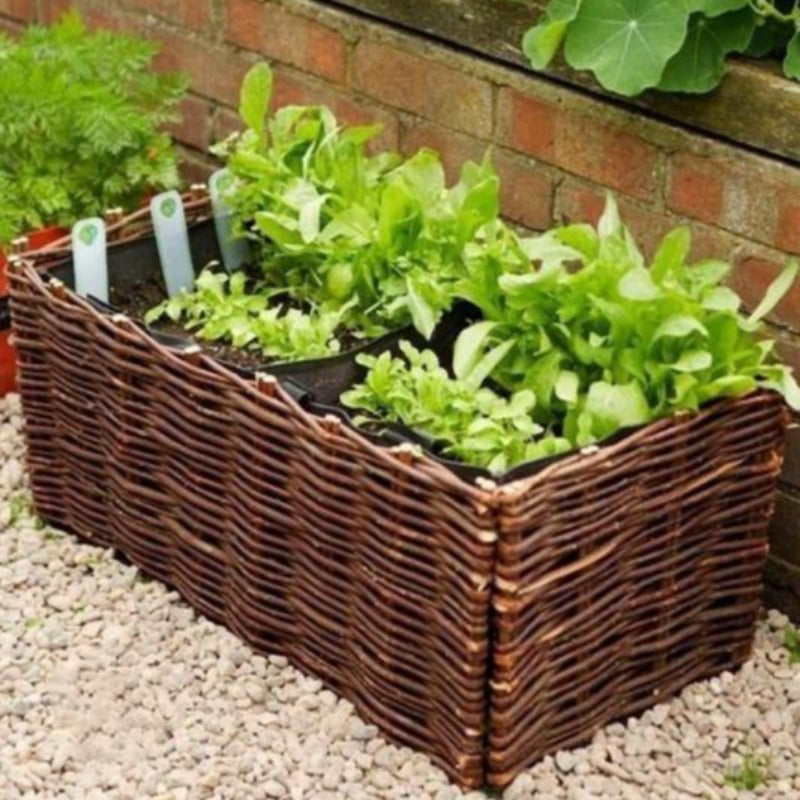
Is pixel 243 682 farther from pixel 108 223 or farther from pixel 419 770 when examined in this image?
pixel 108 223

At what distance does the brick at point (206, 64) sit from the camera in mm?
3691

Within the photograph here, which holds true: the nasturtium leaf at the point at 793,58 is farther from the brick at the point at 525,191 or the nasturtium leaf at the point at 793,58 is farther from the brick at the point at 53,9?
the brick at the point at 53,9

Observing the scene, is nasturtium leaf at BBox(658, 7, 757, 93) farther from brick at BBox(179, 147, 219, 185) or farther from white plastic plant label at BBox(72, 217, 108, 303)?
brick at BBox(179, 147, 219, 185)

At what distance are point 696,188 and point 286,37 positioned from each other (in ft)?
3.14

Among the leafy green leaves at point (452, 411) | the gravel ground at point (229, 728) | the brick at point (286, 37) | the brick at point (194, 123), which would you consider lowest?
the gravel ground at point (229, 728)

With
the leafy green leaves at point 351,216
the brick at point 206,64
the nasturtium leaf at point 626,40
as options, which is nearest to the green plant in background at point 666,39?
the nasturtium leaf at point 626,40

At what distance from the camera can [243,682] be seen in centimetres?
288

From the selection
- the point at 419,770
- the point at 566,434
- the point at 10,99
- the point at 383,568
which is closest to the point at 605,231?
the point at 566,434

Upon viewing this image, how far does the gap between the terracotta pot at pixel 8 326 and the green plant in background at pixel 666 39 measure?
3.38 feet

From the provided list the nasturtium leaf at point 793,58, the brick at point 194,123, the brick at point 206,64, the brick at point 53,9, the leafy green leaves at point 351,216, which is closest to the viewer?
the nasturtium leaf at point 793,58

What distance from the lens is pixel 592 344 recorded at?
2.66 metres

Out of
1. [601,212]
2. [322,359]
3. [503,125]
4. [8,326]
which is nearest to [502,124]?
[503,125]

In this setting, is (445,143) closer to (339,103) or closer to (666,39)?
(339,103)

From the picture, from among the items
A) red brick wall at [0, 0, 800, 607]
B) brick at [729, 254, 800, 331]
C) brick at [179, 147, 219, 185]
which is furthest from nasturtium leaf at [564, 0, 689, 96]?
brick at [179, 147, 219, 185]
